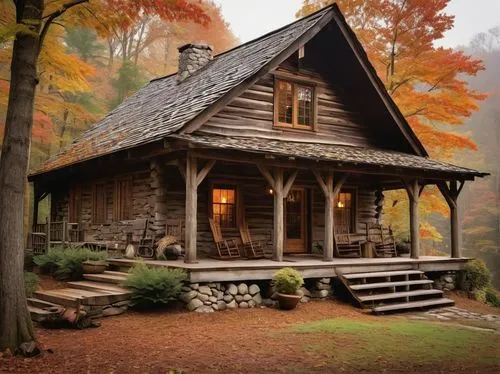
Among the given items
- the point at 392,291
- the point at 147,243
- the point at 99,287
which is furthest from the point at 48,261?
the point at 392,291

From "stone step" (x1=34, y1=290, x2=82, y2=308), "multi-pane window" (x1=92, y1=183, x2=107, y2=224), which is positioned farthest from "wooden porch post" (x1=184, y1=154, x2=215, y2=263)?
"multi-pane window" (x1=92, y1=183, x2=107, y2=224)

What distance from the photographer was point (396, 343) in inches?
344

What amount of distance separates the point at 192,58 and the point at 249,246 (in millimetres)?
8356

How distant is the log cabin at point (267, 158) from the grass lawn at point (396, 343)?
263 centimetres

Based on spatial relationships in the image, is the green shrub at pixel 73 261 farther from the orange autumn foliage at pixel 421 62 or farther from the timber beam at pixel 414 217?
the orange autumn foliage at pixel 421 62

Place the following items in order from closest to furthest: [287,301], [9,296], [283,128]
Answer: [9,296] → [287,301] → [283,128]

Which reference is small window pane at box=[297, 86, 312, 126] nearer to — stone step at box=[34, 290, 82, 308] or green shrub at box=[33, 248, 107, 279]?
green shrub at box=[33, 248, 107, 279]

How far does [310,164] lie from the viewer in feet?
44.0

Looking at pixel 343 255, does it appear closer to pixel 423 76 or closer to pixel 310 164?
pixel 310 164

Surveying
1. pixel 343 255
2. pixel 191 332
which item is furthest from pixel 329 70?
pixel 191 332

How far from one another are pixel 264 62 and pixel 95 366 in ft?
31.1

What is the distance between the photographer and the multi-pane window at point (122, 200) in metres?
15.7

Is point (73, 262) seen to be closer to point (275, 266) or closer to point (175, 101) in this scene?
point (275, 266)

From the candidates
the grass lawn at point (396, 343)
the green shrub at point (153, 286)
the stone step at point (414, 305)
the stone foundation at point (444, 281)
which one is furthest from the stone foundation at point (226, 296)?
the stone foundation at point (444, 281)
